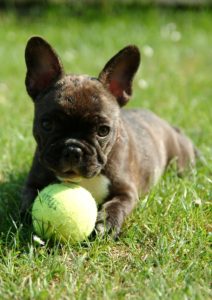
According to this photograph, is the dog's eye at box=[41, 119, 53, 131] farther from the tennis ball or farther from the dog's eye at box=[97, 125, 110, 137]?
the tennis ball

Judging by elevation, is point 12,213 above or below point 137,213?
below

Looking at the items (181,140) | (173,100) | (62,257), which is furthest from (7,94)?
(62,257)

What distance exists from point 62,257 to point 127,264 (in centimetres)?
39

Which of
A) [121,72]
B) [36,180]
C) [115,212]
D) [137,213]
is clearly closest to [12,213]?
[36,180]

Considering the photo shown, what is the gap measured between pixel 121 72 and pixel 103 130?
639mm

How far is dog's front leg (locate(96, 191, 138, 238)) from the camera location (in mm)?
4070

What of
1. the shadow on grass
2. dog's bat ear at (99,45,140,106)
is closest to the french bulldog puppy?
dog's bat ear at (99,45,140,106)

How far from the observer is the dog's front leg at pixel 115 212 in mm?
4070

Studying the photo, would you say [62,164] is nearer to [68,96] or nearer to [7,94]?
[68,96]

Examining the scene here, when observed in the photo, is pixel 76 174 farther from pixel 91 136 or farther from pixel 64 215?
pixel 64 215

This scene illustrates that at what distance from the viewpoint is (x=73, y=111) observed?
4.04 metres

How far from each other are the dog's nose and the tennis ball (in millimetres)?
196

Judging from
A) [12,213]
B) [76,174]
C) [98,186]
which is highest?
[76,174]

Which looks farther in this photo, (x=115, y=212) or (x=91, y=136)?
(x=115, y=212)
